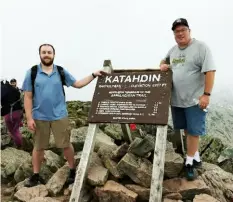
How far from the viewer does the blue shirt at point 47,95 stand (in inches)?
260

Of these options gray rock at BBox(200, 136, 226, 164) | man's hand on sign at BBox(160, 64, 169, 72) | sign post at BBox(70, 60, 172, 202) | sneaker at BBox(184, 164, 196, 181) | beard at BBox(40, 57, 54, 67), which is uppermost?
beard at BBox(40, 57, 54, 67)

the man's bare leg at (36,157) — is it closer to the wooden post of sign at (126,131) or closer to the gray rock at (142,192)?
the wooden post of sign at (126,131)

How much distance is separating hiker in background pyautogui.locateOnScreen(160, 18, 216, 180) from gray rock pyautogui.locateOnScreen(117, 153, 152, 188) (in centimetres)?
85

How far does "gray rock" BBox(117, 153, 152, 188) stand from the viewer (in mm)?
6453

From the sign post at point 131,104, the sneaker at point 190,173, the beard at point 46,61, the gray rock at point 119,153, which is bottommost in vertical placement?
the sneaker at point 190,173

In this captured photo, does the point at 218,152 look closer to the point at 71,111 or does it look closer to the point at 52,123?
the point at 52,123

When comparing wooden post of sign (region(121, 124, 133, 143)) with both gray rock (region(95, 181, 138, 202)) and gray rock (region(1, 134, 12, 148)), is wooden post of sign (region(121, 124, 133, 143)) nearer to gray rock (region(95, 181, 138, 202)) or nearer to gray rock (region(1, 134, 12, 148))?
gray rock (region(95, 181, 138, 202))

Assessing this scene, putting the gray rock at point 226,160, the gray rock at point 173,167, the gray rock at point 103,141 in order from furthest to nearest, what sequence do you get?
1. the gray rock at point 226,160
2. the gray rock at point 103,141
3. the gray rock at point 173,167

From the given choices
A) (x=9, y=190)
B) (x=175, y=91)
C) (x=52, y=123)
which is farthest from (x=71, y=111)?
(x=175, y=91)

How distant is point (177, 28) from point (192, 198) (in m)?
3.31

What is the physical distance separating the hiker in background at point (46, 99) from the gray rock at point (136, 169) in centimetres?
127

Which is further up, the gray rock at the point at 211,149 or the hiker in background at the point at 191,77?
the hiker in background at the point at 191,77

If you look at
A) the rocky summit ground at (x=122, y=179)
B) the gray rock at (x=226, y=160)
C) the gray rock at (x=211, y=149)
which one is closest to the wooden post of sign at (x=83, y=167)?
the rocky summit ground at (x=122, y=179)

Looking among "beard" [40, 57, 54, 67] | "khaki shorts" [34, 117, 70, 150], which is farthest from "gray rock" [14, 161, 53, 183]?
"beard" [40, 57, 54, 67]
